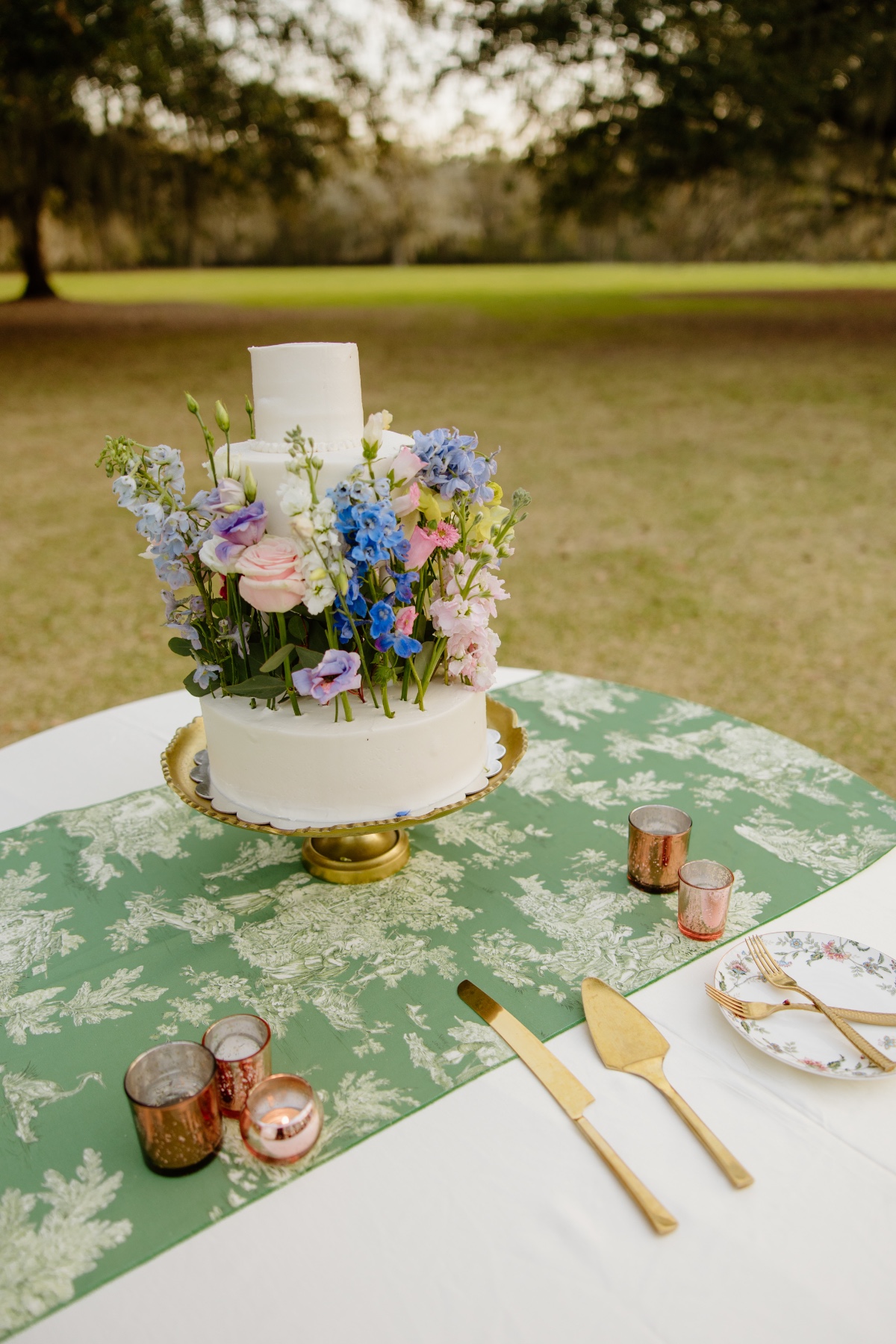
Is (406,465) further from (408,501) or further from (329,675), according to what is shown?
(329,675)

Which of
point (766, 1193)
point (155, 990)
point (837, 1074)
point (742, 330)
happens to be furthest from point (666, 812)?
point (742, 330)

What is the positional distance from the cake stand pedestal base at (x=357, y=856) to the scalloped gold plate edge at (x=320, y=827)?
0.27ft

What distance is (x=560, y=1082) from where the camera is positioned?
1140mm

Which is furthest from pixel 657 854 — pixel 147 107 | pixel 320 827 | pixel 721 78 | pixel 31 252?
pixel 31 252

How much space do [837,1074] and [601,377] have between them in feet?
40.2

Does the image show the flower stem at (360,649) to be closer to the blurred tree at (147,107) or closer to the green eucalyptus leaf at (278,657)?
the green eucalyptus leaf at (278,657)

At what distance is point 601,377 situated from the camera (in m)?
12.5

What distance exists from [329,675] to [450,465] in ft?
1.12

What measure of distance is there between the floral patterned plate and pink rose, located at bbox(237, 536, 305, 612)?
769 millimetres

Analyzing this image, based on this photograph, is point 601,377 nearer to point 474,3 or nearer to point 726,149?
point 726,149

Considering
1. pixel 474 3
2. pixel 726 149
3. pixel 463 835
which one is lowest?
pixel 463 835

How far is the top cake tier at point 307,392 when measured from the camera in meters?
1.39

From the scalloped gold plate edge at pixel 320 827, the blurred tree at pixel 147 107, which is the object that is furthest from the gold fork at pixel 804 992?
the blurred tree at pixel 147 107

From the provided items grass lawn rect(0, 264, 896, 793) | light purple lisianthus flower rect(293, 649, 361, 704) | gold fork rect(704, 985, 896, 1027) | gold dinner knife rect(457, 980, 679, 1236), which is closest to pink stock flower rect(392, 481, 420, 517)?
light purple lisianthus flower rect(293, 649, 361, 704)
